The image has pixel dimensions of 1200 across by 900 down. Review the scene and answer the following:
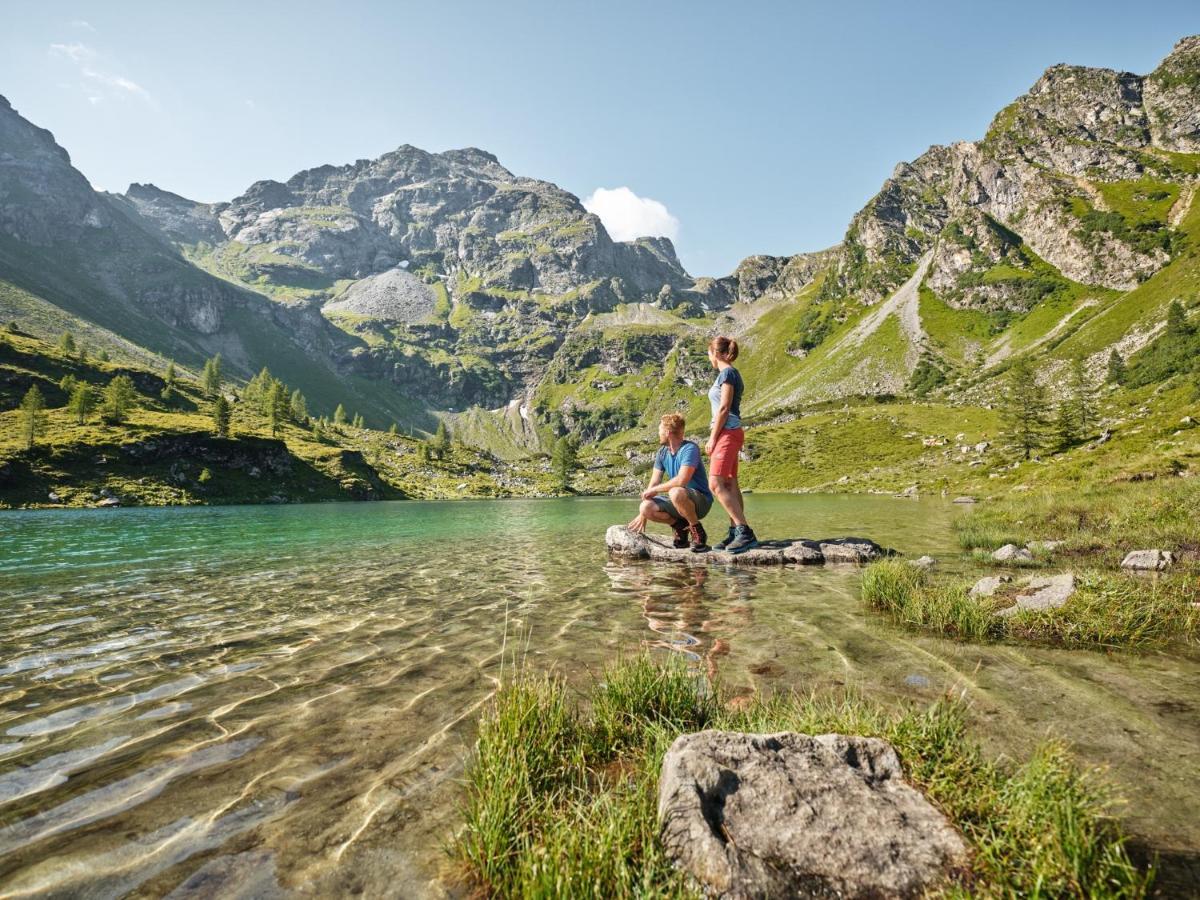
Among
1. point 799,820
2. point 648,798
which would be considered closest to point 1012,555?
point 799,820

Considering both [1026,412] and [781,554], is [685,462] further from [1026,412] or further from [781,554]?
[1026,412]

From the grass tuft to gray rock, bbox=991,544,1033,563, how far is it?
1313 cm

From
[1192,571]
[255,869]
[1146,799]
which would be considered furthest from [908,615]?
[255,869]

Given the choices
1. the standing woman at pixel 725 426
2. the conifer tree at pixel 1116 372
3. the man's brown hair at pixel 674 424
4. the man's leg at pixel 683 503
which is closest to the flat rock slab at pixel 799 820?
the standing woman at pixel 725 426

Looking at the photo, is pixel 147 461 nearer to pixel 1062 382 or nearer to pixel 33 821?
pixel 33 821

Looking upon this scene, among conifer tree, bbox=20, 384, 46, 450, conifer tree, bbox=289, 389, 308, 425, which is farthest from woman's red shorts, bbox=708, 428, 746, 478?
conifer tree, bbox=289, 389, 308, 425

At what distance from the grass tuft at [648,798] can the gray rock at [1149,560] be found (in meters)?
11.8

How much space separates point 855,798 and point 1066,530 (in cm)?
2200

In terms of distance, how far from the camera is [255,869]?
10.6ft

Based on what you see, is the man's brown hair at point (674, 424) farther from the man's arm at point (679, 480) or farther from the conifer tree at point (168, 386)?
the conifer tree at point (168, 386)

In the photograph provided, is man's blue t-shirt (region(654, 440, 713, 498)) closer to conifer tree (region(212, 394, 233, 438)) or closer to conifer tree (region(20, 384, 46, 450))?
conifer tree (region(20, 384, 46, 450))

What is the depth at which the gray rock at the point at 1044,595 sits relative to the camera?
8.53m

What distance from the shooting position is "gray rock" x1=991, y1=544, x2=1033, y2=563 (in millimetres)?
14414

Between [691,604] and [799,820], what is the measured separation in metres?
7.83
